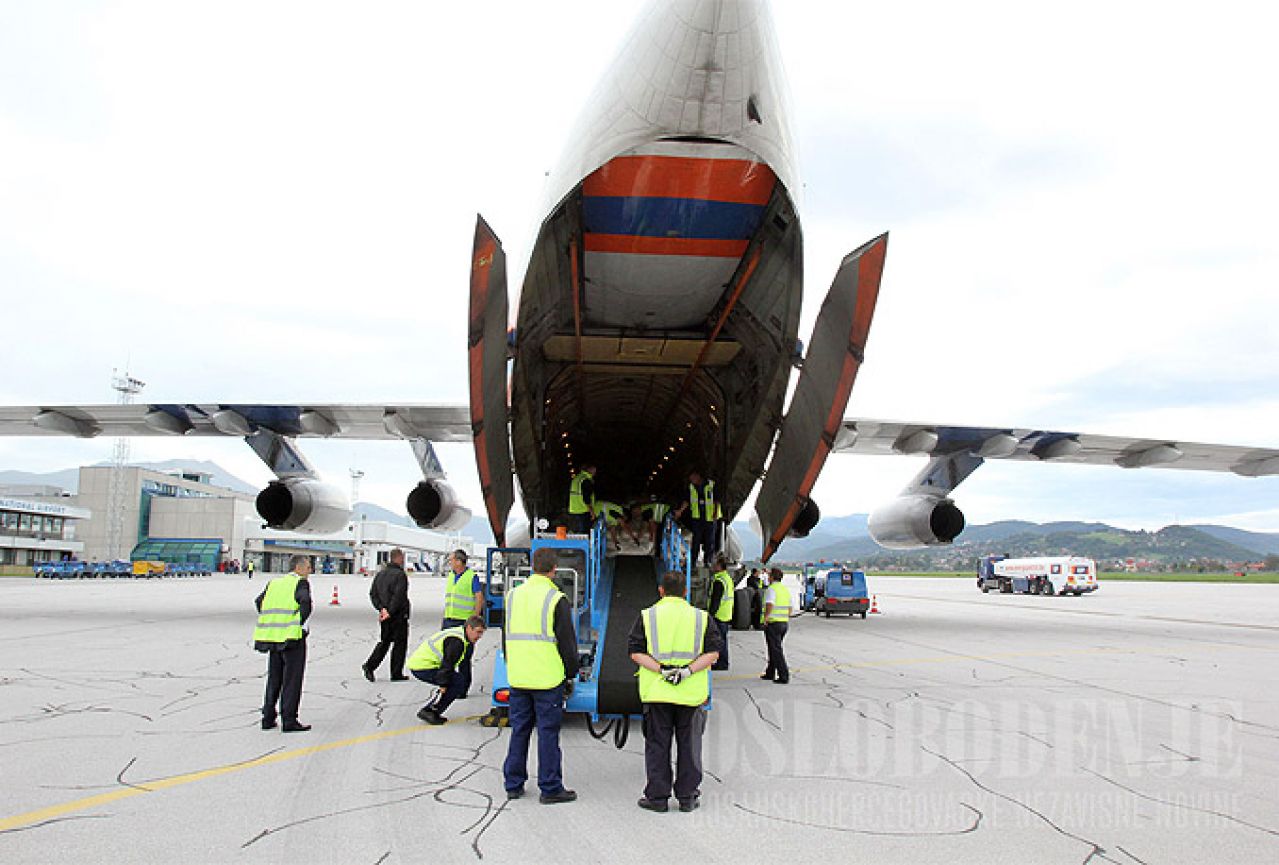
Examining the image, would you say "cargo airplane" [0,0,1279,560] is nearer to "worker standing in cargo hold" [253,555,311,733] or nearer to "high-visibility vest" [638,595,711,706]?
"worker standing in cargo hold" [253,555,311,733]

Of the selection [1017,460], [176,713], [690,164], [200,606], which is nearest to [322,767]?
[176,713]

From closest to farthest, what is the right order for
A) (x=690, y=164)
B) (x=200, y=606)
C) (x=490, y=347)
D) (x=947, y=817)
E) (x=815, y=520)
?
(x=947, y=817) → (x=690, y=164) → (x=490, y=347) → (x=815, y=520) → (x=200, y=606)

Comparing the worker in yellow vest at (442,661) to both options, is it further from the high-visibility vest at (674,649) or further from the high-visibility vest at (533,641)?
the high-visibility vest at (674,649)

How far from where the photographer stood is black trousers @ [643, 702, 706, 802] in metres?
4.21

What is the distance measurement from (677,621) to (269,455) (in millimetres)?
11318

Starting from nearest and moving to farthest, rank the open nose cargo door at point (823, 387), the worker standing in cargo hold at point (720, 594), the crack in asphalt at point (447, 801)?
1. the crack in asphalt at point (447, 801)
2. the open nose cargo door at point (823, 387)
3. the worker standing in cargo hold at point (720, 594)

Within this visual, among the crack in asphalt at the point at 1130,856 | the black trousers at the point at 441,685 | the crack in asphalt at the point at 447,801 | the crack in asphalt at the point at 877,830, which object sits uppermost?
the black trousers at the point at 441,685

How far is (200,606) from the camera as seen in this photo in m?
18.5

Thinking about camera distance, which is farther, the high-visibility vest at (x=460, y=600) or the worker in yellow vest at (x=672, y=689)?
the high-visibility vest at (x=460, y=600)

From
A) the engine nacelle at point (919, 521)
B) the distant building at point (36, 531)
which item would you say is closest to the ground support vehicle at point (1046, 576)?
the engine nacelle at point (919, 521)

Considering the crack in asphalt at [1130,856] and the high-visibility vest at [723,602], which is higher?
the high-visibility vest at [723,602]

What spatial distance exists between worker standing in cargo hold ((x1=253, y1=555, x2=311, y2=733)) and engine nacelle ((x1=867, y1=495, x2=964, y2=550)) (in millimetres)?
9634

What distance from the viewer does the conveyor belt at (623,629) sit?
5.88 m

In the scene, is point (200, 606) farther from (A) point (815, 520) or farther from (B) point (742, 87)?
(B) point (742, 87)
